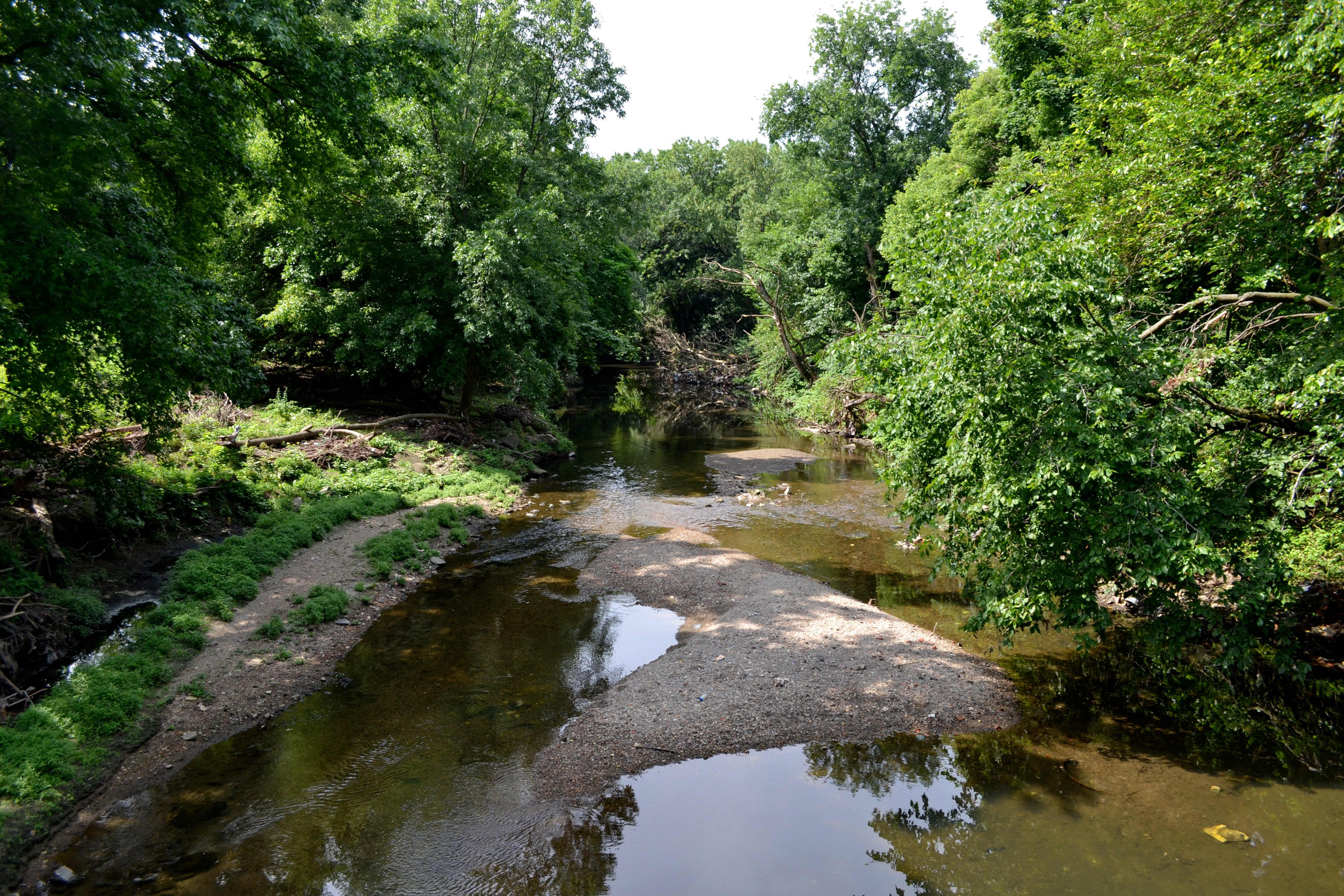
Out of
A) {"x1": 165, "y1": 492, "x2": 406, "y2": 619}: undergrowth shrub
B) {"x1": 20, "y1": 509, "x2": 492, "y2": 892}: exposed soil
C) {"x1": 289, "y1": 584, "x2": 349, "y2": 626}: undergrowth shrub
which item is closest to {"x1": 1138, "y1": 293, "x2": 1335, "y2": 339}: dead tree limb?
{"x1": 20, "y1": 509, "x2": 492, "y2": 892}: exposed soil

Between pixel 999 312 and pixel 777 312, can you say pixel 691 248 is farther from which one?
pixel 999 312

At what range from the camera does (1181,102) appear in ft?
33.9

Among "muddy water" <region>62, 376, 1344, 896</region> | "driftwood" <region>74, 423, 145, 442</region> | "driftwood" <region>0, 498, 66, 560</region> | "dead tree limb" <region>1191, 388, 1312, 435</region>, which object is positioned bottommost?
"muddy water" <region>62, 376, 1344, 896</region>

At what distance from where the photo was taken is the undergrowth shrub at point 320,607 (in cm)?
1226

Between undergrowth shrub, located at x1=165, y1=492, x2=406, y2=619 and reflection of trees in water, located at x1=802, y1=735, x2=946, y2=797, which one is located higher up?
undergrowth shrub, located at x1=165, y1=492, x2=406, y2=619

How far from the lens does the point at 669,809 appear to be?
8.10m

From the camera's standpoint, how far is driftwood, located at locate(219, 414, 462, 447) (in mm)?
18156

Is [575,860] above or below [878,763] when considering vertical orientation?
below

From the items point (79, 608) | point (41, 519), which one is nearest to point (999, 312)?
point (79, 608)

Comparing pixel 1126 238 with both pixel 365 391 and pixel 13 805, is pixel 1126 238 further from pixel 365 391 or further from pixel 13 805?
pixel 365 391

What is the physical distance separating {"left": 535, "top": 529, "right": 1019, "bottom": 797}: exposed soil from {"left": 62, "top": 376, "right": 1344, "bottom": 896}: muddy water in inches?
12.6

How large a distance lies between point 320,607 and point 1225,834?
1330cm

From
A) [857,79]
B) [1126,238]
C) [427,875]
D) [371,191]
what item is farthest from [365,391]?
[857,79]

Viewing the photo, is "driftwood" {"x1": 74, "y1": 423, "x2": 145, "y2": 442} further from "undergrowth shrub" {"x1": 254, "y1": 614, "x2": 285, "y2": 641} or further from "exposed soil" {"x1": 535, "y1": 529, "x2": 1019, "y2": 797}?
"exposed soil" {"x1": 535, "y1": 529, "x2": 1019, "y2": 797}
